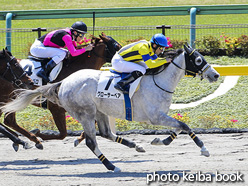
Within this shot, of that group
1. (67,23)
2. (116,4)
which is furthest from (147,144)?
(116,4)

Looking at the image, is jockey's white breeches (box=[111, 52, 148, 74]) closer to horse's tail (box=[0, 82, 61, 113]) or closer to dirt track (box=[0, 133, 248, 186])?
horse's tail (box=[0, 82, 61, 113])

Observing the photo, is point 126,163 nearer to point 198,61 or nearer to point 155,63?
point 155,63

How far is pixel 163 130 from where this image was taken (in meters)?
10.3

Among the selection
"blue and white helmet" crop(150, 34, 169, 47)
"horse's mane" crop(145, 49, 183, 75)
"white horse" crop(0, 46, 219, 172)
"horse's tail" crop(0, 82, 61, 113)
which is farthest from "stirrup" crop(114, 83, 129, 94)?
"horse's tail" crop(0, 82, 61, 113)

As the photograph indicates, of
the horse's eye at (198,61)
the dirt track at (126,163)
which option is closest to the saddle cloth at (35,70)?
the dirt track at (126,163)

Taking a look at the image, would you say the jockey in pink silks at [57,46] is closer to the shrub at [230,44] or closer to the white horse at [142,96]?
the white horse at [142,96]

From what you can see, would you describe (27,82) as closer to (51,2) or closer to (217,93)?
(217,93)

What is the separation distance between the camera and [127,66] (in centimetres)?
794

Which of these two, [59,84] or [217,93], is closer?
[59,84]

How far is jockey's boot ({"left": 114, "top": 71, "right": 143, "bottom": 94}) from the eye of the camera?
25.6 feet

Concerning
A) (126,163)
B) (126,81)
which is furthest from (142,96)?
(126,163)

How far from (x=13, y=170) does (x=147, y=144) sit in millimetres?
2448

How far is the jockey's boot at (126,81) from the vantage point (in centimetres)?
779

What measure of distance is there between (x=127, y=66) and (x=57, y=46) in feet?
6.65
